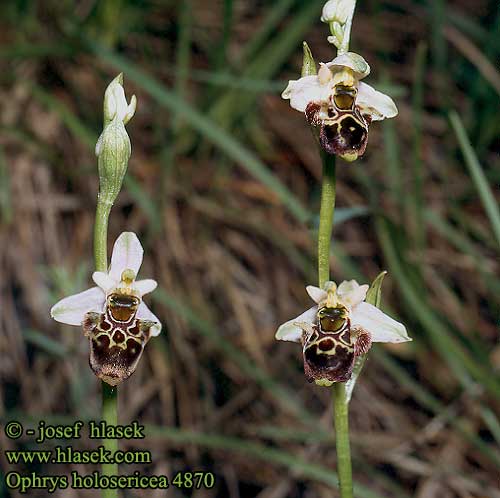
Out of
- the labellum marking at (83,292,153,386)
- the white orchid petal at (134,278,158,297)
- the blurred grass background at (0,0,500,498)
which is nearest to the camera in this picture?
the labellum marking at (83,292,153,386)

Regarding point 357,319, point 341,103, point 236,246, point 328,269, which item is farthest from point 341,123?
point 236,246

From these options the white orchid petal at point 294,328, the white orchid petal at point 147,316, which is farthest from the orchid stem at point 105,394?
the white orchid petal at point 294,328

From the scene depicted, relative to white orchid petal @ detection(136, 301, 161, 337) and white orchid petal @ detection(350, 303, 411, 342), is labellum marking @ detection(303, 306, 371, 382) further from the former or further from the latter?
white orchid petal @ detection(136, 301, 161, 337)

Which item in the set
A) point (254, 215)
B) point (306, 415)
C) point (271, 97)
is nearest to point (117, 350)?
point (306, 415)

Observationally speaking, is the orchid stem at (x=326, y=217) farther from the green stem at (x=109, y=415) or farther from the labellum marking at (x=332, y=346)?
the green stem at (x=109, y=415)

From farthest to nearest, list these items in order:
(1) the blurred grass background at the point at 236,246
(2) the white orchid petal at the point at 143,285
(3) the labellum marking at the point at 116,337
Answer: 1. (1) the blurred grass background at the point at 236,246
2. (2) the white orchid petal at the point at 143,285
3. (3) the labellum marking at the point at 116,337

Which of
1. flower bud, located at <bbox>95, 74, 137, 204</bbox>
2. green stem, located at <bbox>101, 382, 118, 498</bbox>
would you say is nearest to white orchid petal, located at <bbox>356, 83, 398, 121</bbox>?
flower bud, located at <bbox>95, 74, 137, 204</bbox>
